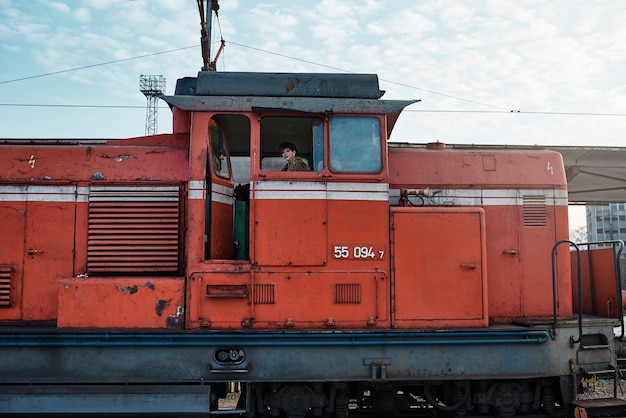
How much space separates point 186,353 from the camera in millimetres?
4816

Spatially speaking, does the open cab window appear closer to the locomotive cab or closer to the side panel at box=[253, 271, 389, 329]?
the locomotive cab

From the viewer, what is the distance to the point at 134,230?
5.26m

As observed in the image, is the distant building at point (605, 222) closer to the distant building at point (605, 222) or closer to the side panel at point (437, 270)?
the distant building at point (605, 222)

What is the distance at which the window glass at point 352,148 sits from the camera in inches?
200

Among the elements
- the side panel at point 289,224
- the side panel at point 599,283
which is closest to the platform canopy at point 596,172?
the side panel at point 599,283

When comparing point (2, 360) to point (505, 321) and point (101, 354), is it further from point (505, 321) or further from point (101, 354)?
point (505, 321)

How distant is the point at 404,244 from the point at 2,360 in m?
4.08

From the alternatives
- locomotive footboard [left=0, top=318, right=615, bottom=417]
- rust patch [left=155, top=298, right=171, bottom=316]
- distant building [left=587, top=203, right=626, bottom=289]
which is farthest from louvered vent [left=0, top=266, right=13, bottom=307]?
distant building [left=587, top=203, right=626, bottom=289]

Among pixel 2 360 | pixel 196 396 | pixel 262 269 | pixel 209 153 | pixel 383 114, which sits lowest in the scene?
pixel 196 396

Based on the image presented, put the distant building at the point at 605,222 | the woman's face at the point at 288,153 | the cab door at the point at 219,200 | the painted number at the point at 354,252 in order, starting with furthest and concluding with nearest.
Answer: the distant building at the point at 605,222, the woman's face at the point at 288,153, the cab door at the point at 219,200, the painted number at the point at 354,252

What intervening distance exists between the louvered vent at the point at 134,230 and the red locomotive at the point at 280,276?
0.02 meters

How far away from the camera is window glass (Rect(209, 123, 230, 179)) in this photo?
17.1 ft

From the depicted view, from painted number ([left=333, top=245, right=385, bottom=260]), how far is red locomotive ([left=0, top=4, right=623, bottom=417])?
0.02 metres

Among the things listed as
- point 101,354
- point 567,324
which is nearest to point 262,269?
point 101,354
